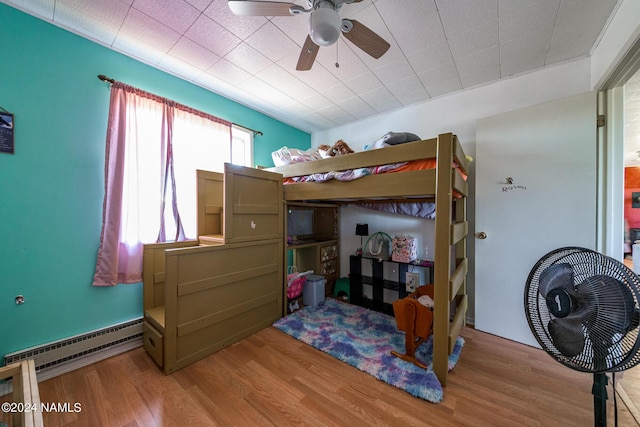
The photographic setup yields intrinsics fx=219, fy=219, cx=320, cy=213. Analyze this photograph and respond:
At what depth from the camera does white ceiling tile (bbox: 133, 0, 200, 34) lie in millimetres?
1471

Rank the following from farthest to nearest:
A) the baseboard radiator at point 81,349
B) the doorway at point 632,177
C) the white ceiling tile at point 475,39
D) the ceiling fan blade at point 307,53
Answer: the doorway at point 632,177 → the white ceiling tile at point 475,39 → the baseboard radiator at point 81,349 → the ceiling fan blade at point 307,53

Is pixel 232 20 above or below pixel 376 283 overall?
above

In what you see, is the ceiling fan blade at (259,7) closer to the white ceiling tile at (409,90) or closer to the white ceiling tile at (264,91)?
the white ceiling tile at (264,91)

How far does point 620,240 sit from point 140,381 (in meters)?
3.60

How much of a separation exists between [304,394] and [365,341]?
76 cm

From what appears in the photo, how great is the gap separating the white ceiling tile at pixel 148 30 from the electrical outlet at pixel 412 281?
3.14 m

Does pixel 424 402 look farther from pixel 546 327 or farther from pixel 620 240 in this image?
pixel 620 240

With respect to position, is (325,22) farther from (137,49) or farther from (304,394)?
(304,394)

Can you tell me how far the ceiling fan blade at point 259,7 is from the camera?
45.4 inches

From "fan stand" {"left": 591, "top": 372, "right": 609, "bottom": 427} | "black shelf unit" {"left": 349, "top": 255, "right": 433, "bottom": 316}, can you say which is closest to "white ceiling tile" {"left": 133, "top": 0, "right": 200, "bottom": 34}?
"black shelf unit" {"left": 349, "top": 255, "right": 433, "bottom": 316}

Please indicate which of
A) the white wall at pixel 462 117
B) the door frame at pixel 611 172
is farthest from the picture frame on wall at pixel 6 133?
the door frame at pixel 611 172

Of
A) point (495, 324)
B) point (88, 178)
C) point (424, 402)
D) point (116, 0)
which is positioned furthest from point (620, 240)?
point (88, 178)

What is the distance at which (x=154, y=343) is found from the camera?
1.72 metres

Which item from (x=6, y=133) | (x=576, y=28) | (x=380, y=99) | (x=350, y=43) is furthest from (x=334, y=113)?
Answer: (x=6, y=133)
